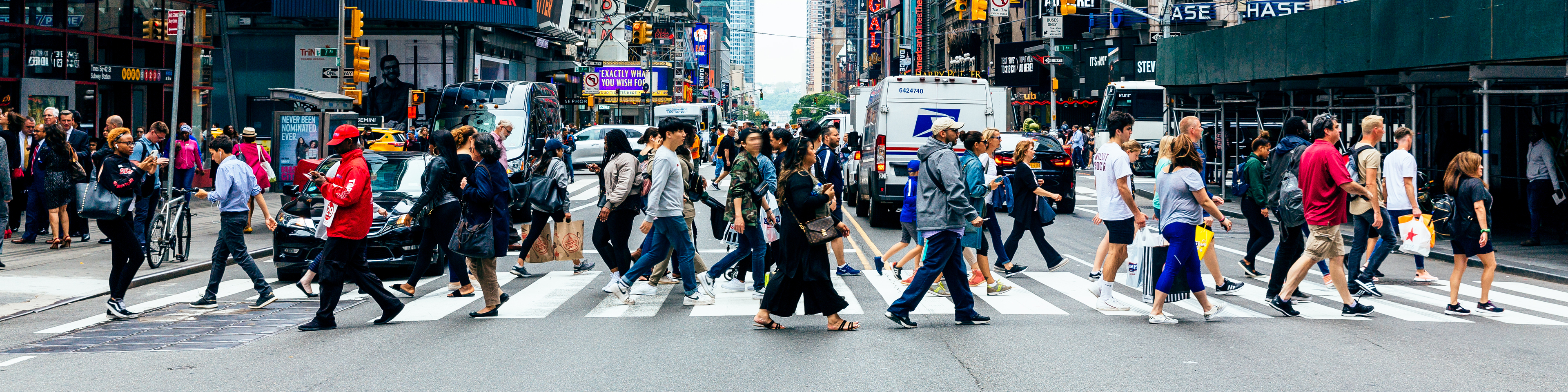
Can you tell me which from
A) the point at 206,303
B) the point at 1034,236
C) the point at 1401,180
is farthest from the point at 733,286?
the point at 1401,180

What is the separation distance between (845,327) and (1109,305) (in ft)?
7.56

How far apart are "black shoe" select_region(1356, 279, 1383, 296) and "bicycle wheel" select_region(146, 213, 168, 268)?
11.4m

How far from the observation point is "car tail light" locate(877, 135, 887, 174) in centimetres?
1814

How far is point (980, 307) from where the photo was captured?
970 centimetres

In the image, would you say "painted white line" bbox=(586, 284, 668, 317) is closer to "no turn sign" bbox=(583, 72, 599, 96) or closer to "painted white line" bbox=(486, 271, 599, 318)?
"painted white line" bbox=(486, 271, 599, 318)

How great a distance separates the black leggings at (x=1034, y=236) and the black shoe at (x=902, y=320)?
3940 mm

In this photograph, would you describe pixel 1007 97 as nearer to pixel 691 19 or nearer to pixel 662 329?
pixel 662 329

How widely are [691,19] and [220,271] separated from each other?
137 metres

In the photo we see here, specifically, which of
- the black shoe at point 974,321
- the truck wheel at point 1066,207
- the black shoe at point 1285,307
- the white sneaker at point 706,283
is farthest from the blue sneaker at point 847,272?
the truck wheel at point 1066,207

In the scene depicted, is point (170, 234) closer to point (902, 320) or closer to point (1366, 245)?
point (902, 320)

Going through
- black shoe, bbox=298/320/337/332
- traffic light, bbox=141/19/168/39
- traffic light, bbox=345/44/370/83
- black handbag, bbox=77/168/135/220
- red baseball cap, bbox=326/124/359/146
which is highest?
traffic light, bbox=141/19/168/39

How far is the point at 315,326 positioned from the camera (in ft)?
28.4

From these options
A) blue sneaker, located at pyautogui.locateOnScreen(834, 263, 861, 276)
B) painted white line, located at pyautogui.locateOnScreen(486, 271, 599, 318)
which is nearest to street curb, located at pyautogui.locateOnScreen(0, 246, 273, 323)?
painted white line, located at pyautogui.locateOnScreen(486, 271, 599, 318)

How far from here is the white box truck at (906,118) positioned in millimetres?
18219
